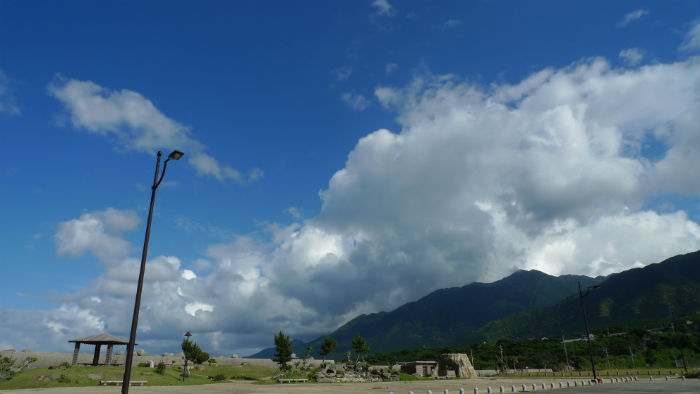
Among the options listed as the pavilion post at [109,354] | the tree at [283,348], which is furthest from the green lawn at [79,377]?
the tree at [283,348]

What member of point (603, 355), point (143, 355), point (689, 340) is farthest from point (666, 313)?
point (143, 355)

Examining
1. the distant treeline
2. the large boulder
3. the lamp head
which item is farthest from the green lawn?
the distant treeline

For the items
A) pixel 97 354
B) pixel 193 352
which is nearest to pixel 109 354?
pixel 97 354

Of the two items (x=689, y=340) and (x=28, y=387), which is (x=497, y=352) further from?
(x=28, y=387)

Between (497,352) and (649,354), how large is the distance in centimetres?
4070

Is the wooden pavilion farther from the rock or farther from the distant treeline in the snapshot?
the distant treeline

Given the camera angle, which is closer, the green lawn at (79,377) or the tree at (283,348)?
the green lawn at (79,377)

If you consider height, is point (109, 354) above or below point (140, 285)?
below

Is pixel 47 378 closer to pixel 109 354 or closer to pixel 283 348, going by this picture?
pixel 109 354

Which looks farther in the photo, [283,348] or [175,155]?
[283,348]

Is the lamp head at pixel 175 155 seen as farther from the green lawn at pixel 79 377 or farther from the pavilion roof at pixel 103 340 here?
the pavilion roof at pixel 103 340

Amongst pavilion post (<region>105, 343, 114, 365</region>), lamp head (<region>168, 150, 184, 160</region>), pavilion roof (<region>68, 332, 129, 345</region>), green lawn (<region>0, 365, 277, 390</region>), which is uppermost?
lamp head (<region>168, 150, 184, 160</region>)

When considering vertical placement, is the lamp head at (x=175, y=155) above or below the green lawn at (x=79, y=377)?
above

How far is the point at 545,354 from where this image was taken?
353 ft
